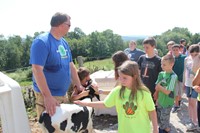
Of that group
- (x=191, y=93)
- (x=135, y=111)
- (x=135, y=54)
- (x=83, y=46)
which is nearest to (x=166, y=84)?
(x=191, y=93)

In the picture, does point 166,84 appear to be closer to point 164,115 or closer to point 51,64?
point 164,115

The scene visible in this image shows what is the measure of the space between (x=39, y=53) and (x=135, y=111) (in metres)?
1.10

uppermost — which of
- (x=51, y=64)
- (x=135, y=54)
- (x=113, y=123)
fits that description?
(x=51, y=64)

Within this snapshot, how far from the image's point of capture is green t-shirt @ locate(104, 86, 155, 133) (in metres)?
2.75

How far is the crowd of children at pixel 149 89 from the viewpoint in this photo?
9.05ft

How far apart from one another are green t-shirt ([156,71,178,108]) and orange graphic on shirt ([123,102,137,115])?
1.43 m

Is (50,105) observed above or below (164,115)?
above

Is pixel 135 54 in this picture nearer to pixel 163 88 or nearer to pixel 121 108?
pixel 163 88

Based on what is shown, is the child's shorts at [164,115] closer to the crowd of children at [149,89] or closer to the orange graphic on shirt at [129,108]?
the crowd of children at [149,89]

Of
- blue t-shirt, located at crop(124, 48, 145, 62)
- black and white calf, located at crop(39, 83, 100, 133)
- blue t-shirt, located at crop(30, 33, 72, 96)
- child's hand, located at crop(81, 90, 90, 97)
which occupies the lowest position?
black and white calf, located at crop(39, 83, 100, 133)

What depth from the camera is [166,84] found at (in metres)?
4.08

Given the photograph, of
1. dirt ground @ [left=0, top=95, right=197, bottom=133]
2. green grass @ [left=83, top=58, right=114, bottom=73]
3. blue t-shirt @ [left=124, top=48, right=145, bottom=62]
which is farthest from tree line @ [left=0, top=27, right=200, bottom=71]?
dirt ground @ [left=0, top=95, right=197, bottom=133]

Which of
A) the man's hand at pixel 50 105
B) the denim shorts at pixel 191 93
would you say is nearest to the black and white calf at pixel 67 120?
the man's hand at pixel 50 105

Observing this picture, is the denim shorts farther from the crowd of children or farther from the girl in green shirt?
the girl in green shirt
